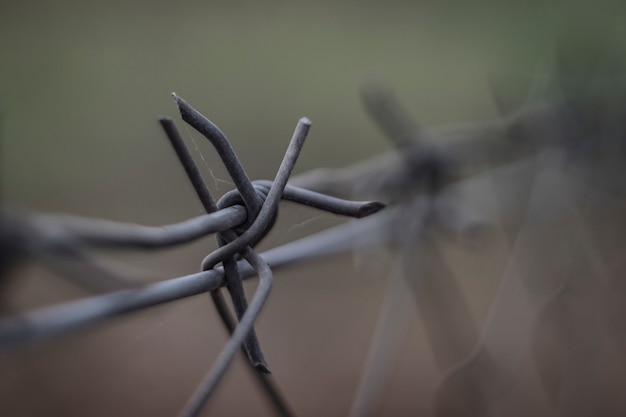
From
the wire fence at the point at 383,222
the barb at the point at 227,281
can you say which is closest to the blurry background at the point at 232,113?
the wire fence at the point at 383,222

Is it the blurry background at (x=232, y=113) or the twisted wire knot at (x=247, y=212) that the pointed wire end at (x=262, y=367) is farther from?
the blurry background at (x=232, y=113)

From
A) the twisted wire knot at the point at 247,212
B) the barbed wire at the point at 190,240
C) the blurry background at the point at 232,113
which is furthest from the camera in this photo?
the blurry background at the point at 232,113

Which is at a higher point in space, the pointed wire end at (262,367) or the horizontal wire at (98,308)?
the horizontal wire at (98,308)

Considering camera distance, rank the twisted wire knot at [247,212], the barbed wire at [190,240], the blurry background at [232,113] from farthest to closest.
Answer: the blurry background at [232,113], the twisted wire knot at [247,212], the barbed wire at [190,240]

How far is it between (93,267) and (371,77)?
10.6 ft

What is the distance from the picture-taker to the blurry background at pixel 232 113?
7.06ft

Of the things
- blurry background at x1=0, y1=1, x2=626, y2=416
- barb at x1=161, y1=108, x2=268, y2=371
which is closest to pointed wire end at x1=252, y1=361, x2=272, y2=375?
barb at x1=161, y1=108, x2=268, y2=371

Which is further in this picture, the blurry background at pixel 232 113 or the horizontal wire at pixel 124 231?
the blurry background at pixel 232 113

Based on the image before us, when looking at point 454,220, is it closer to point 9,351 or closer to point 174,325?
point 9,351

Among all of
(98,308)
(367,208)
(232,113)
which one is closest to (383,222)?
(367,208)

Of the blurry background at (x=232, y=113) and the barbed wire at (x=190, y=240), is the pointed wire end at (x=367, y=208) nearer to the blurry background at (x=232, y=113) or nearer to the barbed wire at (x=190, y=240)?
the barbed wire at (x=190, y=240)

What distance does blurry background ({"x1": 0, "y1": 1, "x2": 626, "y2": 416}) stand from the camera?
215 cm

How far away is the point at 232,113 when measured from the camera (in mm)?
3209

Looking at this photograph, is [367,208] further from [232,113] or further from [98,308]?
[232,113]
